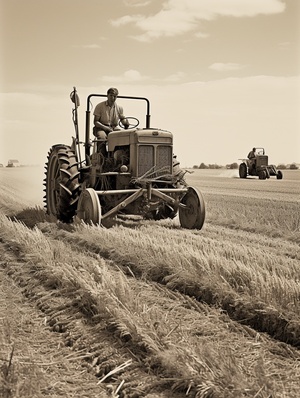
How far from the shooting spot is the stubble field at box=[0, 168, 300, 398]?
2.87 meters

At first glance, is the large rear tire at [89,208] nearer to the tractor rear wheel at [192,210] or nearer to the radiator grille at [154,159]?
the radiator grille at [154,159]

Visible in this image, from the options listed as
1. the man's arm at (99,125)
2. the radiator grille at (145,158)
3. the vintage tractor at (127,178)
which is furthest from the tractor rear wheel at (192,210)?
the man's arm at (99,125)

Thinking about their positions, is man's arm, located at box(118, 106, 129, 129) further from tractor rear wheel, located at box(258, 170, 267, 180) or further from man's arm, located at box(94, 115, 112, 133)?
tractor rear wheel, located at box(258, 170, 267, 180)

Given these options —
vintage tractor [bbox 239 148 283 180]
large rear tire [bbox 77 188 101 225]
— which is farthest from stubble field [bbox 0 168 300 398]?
vintage tractor [bbox 239 148 283 180]

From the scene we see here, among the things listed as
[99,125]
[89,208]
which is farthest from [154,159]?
[89,208]

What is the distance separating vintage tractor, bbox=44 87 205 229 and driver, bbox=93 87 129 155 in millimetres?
132

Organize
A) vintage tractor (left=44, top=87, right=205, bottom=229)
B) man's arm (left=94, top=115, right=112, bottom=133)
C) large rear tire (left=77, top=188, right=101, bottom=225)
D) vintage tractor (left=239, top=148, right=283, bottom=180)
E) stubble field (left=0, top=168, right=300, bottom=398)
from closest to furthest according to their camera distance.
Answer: stubble field (left=0, top=168, right=300, bottom=398) < large rear tire (left=77, top=188, right=101, bottom=225) < vintage tractor (left=44, top=87, right=205, bottom=229) < man's arm (left=94, top=115, right=112, bottom=133) < vintage tractor (left=239, top=148, right=283, bottom=180)

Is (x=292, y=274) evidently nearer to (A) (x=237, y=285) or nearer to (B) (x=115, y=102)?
(A) (x=237, y=285)

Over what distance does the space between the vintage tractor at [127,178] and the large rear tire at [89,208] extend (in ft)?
0.05

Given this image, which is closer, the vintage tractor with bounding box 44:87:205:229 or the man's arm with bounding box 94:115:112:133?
the vintage tractor with bounding box 44:87:205:229

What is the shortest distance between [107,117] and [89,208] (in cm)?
200

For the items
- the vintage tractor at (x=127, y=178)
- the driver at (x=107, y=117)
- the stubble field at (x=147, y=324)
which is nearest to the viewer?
the stubble field at (x=147, y=324)

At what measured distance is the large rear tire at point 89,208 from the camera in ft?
28.0

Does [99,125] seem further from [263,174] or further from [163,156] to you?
[263,174]
